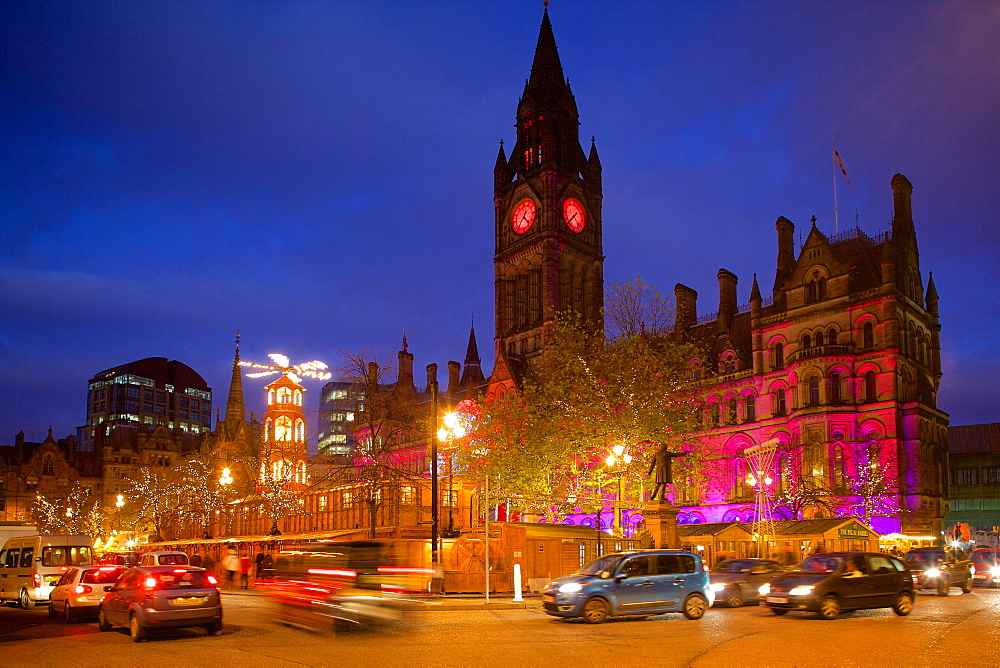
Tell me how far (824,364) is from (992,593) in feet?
86.0

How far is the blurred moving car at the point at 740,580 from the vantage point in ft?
79.4

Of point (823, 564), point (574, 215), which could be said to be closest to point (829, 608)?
point (823, 564)

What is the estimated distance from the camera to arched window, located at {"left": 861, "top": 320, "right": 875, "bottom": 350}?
2110 inches

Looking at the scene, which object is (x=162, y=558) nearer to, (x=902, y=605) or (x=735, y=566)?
(x=735, y=566)

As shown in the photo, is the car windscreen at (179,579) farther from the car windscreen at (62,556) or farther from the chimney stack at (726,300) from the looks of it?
the chimney stack at (726,300)

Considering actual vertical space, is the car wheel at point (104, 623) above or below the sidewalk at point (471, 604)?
above

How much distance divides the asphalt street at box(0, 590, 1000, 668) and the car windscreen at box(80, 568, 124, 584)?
1.37 metres

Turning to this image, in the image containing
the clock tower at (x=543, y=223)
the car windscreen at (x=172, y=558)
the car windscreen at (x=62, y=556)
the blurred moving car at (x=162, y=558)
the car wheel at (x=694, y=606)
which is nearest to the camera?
the car wheel at (x=694, y=606)

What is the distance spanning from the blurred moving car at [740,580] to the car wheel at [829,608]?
4811mm

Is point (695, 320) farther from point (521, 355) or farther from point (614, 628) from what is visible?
point (614, 628)

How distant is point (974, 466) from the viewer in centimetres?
7562

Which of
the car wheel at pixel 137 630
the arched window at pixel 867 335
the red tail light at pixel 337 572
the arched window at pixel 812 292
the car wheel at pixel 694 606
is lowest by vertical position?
the car wheel at pixel 694 606

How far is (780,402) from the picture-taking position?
57156 mm

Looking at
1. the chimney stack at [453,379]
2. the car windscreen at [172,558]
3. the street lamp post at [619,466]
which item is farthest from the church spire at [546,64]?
the car windscreen at [172,558]
